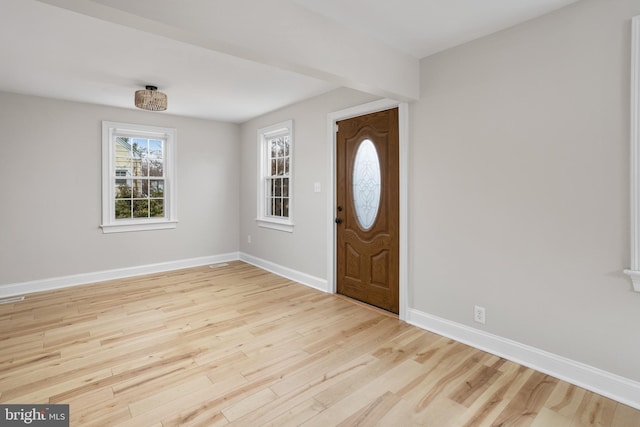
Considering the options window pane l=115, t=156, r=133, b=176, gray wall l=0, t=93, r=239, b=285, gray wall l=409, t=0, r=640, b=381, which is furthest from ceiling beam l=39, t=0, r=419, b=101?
window pane l=115, t=156, r=133, b=176

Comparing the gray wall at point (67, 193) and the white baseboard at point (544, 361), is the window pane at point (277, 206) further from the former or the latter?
the white baseboard at point (544, 361)

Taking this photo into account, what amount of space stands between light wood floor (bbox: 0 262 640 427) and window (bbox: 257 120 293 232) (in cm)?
168

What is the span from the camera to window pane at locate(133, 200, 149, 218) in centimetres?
499

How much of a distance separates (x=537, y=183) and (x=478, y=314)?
1.12m

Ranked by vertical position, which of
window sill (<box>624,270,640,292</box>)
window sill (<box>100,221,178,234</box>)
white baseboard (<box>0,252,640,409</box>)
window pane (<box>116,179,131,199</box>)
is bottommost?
white baseboard (<box>0,252,640,409</box>)

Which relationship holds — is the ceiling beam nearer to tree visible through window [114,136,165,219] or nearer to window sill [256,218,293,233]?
window sill [256,218,293,233]

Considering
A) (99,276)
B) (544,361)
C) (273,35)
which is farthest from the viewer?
(99,276)

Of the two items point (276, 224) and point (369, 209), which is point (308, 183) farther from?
point (369, 209)

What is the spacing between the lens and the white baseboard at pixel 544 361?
1.97 metres

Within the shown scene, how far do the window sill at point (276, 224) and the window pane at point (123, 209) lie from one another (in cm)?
193

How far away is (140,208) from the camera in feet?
16.5

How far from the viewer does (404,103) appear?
3.08 metres

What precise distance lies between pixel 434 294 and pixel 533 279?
2.75 feet

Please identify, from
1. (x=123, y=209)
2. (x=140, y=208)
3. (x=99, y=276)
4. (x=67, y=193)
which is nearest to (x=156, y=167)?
(x=140, y=208)
